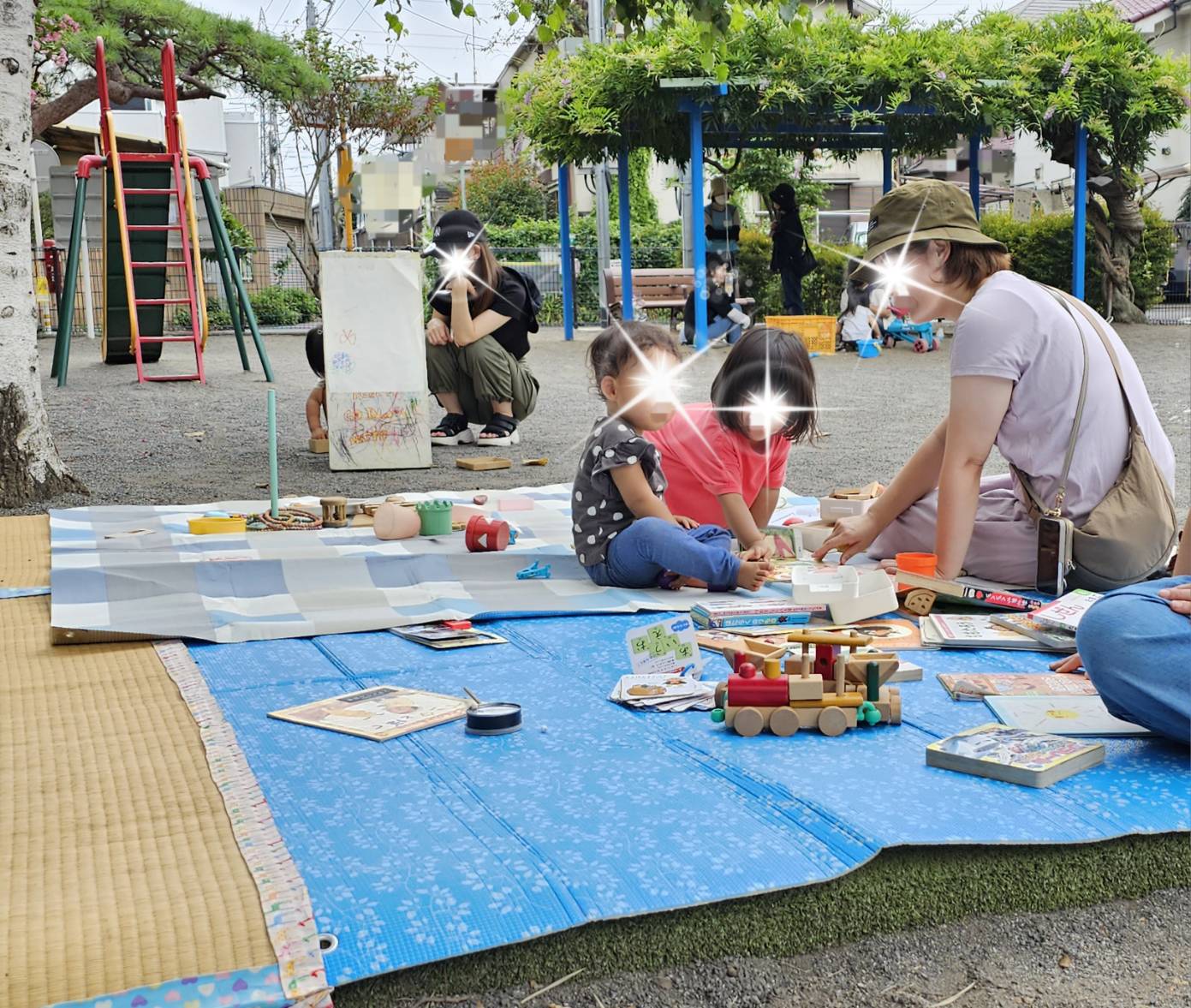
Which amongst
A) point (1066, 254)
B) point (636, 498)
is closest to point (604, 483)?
point (636, 498)

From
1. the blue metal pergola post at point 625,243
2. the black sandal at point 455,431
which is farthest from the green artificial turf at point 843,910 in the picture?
the blue metal pergola post at point 625,243

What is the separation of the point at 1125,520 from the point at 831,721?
131 centimetres

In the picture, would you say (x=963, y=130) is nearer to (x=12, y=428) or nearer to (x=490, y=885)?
(x=12, y=428)

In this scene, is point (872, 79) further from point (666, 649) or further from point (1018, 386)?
point (666, 649)

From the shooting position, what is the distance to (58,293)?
16.5 meters

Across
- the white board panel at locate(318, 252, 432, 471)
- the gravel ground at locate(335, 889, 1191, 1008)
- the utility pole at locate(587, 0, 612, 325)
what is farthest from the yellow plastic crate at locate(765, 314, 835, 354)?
the gravel ground at locate(335, 889, 1191, 1008)

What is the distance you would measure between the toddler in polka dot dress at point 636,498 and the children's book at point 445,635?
0.60 metres

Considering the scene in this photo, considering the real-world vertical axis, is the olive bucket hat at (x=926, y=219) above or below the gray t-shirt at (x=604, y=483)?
above

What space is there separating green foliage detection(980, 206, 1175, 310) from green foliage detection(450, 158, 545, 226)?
38.4ft

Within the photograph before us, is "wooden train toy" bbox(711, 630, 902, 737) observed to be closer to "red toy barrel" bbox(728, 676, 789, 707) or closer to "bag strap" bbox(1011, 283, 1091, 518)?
"red toy barrel" bbox(728, 676, 789, 707)

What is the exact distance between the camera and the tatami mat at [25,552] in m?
3.93

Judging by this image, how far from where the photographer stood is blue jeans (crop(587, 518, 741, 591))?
11.9 feet

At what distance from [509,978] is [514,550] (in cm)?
272

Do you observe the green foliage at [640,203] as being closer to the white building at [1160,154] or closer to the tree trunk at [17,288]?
the white building at [1160,154]
